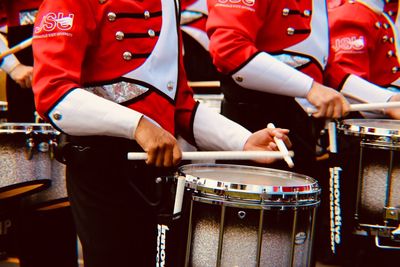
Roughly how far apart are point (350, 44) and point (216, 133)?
141 cm

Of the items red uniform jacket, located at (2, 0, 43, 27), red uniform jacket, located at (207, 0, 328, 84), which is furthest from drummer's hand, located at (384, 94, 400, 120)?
red uniform jacket, located at (2, 0, 43, 27)

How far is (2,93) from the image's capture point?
387 centimetres

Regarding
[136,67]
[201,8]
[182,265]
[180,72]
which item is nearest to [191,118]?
[180,72]

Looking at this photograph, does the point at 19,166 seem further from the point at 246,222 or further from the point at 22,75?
the point at 246,222

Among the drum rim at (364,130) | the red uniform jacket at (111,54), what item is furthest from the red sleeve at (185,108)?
the drum rim at (364,130)

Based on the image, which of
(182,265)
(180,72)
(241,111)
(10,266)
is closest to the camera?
(182,265)

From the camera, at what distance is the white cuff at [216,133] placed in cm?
207

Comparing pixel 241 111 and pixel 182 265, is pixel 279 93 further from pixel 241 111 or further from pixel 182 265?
pixel 182 265

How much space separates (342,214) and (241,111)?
57 cm

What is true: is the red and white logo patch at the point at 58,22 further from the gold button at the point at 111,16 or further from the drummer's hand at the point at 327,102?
the drummer's hand at the point at 327,102

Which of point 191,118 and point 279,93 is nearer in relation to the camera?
point 191,118

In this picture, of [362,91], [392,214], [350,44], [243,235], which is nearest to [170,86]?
[243,235]

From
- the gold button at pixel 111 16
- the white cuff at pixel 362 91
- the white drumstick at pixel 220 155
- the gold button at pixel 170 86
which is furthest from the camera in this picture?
the white cuff at pixel 362 91

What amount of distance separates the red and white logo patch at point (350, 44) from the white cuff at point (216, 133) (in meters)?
1.33
